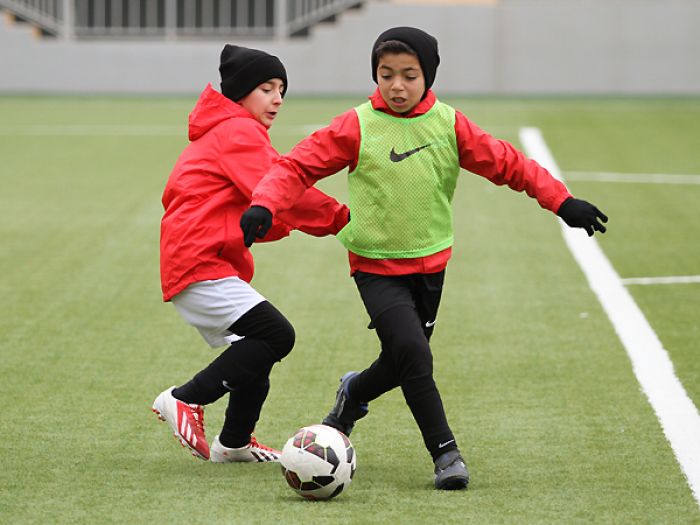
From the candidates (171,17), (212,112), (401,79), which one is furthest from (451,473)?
(171,17)

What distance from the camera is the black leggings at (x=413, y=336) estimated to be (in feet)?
17.4

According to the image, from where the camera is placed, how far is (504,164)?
17.7ft

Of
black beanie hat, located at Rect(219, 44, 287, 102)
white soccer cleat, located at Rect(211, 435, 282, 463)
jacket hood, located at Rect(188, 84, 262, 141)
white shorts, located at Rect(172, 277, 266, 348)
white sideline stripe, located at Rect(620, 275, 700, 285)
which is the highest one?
black beanie hat, located at Rect(219, 44, 287, 102)

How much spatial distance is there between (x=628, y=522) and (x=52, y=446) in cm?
234

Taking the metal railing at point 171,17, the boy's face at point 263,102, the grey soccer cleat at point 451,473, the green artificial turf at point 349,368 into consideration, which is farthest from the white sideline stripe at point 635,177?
the metal railing at point 171,17

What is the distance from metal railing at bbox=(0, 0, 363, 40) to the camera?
29047 mm

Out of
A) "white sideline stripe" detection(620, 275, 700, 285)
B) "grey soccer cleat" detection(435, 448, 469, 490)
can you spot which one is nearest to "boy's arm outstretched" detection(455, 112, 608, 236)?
"grey soccer cleat" detection(435, 448, 469, 490)

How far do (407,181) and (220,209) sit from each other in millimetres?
707

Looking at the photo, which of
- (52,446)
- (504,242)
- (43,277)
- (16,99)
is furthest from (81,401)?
(16,99)

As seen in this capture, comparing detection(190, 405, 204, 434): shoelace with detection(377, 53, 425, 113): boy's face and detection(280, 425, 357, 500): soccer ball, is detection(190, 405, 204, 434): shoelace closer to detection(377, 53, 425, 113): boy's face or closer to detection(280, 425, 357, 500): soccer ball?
detection(280, 425, 357, 500): soccer ball

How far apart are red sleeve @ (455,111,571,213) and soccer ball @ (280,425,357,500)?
1.14 metres

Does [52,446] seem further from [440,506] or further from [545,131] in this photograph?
[545,131]

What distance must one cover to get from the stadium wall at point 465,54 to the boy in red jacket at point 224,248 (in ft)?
74.8

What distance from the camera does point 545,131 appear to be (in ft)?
65.0
